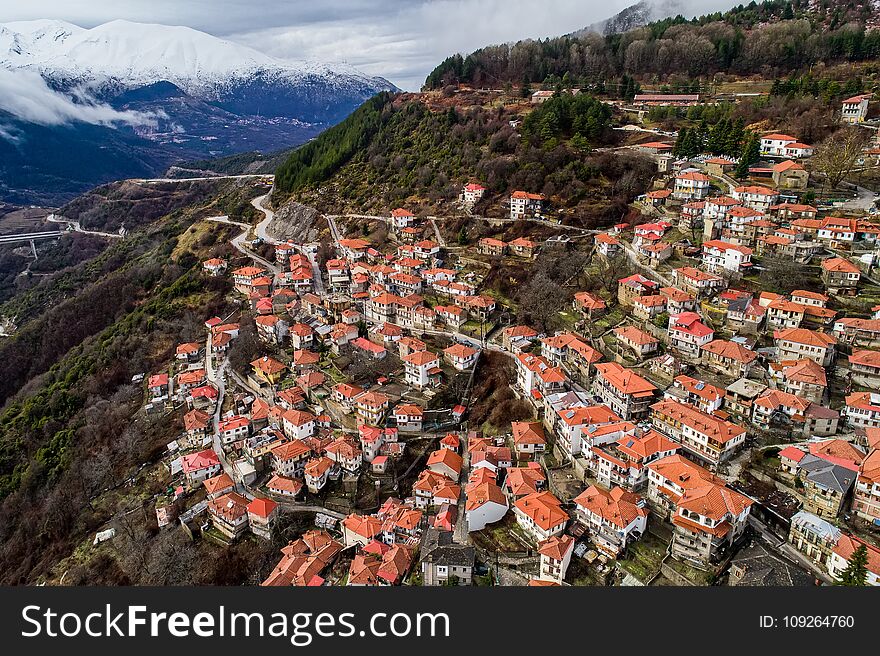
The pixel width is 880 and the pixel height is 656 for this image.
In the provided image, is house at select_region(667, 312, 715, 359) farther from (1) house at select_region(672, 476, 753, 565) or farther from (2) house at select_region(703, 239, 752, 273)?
(1) house at select_region(672, 476, 753, 565)

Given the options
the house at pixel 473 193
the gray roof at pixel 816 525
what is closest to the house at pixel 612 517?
the gray roof at pixel 816 525

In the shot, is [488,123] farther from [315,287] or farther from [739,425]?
[739,425]

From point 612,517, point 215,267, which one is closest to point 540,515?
point 612,517

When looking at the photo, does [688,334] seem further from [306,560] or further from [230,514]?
[230,514]

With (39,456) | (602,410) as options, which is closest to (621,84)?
(602,410)

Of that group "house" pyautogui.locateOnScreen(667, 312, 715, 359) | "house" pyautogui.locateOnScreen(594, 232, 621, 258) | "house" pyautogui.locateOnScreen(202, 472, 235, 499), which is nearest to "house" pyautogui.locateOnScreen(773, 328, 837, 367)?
"house" pyautogui.locateOnScreen(667, 312, 715, 359)

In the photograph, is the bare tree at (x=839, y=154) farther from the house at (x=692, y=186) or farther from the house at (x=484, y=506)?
the house at (x=484, y=506)
